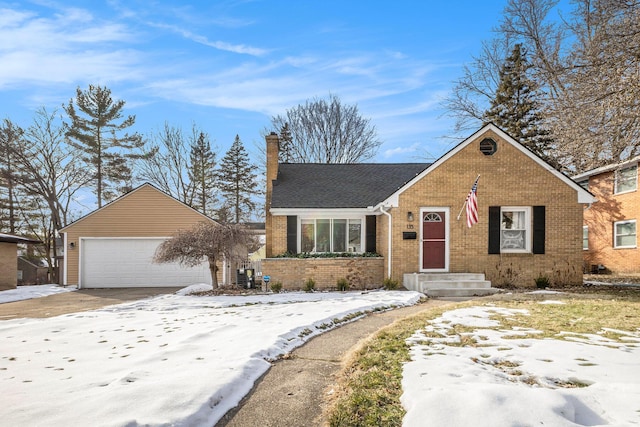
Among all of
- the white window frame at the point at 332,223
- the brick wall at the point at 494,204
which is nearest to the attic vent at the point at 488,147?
the brick wall at the point at 494,204

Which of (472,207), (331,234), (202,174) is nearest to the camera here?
(472,207)

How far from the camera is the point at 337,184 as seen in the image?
1748 centimetres

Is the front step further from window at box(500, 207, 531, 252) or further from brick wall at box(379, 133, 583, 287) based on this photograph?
window at box(500, 207, 531, 252)

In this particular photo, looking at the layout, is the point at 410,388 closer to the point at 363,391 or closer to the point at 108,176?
the point at 363,391

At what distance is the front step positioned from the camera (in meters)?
12.7

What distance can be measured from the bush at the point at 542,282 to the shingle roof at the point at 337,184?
19.9ft

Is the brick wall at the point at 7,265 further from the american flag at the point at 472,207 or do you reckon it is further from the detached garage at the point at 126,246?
the american flag at the point at 472,207

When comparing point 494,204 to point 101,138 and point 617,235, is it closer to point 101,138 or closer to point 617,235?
point 617,235

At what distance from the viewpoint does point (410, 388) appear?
407cm

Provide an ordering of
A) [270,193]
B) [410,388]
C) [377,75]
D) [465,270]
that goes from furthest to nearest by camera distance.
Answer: [270,193] → [377,75] → [465,270] → [410,388]

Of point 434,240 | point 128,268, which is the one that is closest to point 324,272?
point 434,240

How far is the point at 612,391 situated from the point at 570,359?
3.63 ft

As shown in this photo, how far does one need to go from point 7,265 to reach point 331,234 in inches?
610

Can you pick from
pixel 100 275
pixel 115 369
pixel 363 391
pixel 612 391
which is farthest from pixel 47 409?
pixel 100 275
